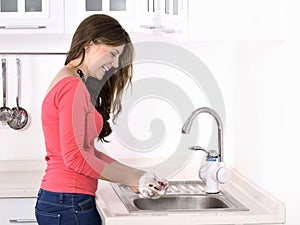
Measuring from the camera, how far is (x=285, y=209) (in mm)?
2141

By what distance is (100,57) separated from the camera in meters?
2.28

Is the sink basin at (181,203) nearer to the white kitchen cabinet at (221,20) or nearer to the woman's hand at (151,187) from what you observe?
the woman's hand at (151,187)

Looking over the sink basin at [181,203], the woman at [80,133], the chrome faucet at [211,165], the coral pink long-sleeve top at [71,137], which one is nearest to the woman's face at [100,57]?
the woman at [80,133]

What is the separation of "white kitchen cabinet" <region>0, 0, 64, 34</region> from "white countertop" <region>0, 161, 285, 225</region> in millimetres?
621

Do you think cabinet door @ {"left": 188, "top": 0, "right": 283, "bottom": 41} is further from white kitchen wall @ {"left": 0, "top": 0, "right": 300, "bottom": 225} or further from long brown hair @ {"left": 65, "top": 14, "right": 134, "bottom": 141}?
long brown hair @ {"left": 65, "top": 14, "right": 134, "bottom": 141}

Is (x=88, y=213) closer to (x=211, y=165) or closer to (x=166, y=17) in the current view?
(x=211, y=165)

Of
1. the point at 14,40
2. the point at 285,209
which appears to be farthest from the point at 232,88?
the point at 14,40

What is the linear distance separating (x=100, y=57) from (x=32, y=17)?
2.08 feet

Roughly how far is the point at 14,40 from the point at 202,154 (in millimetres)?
989

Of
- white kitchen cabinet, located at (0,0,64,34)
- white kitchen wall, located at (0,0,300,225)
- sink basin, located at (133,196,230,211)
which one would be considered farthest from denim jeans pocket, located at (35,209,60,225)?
white kitchen cabinet, located at (0,0,64,34)

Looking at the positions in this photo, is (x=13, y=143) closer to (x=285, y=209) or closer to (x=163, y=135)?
(x=163, y=135)

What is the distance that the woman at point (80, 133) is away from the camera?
2.19 m

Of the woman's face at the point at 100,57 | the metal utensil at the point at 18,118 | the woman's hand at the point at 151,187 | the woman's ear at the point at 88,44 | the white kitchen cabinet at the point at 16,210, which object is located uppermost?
the woman's ear at the point at 88,44

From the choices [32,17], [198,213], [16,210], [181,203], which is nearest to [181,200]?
[181,203]
